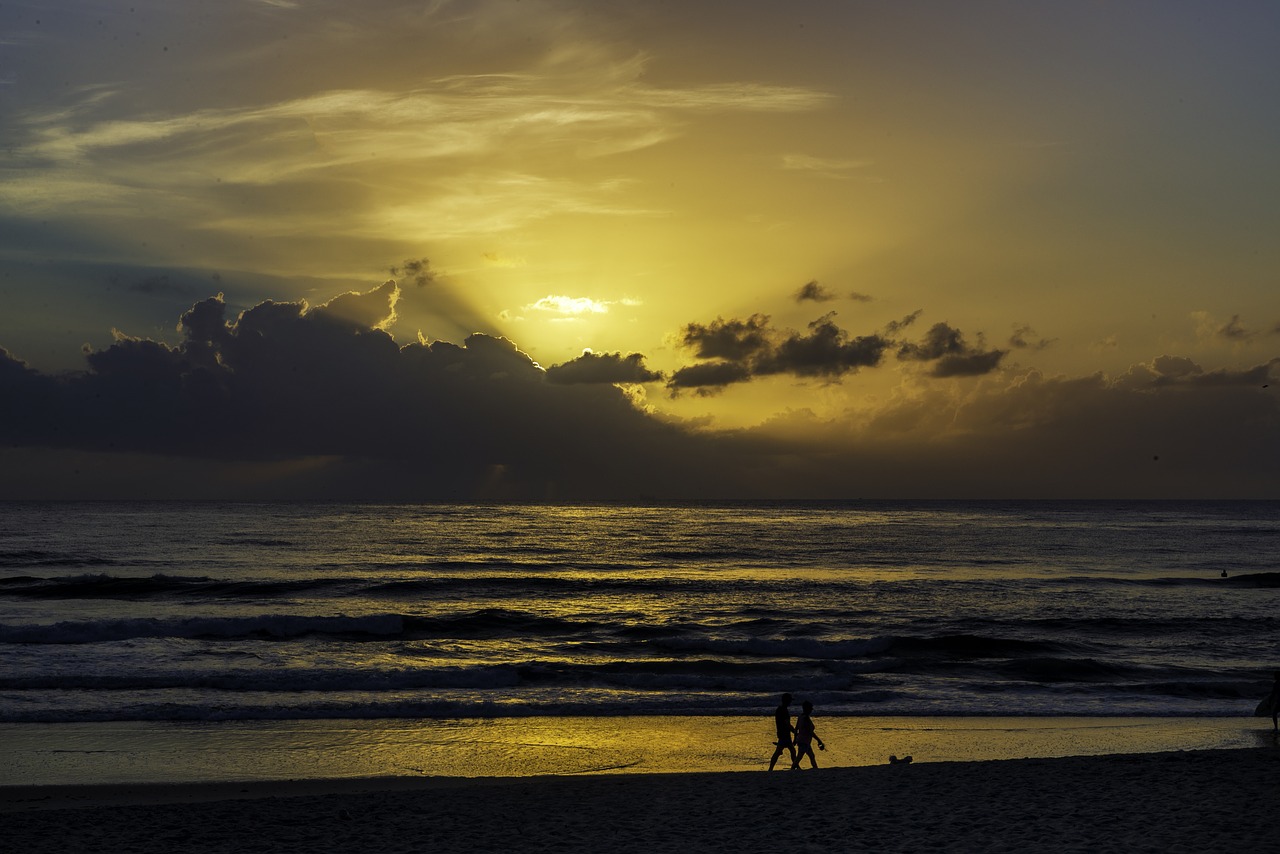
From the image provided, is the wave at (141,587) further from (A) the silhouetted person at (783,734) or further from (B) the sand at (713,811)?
(A) the silhouetted person at (783,734)

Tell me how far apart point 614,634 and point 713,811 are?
22679mm

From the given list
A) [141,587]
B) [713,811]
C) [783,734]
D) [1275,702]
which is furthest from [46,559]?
[1275,702]

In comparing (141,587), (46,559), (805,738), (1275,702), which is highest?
(1275,702)

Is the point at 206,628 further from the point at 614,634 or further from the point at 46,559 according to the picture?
the point at 46,559

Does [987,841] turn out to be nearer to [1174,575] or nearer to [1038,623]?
[1038,623]

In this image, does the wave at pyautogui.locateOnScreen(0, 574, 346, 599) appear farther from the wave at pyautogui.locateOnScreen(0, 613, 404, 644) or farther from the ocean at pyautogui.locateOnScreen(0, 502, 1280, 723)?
the wave at pyautogui.locateOnScreen(0, 613, 404, 644)

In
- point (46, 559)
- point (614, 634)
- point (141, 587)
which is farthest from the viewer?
point (46, 559)

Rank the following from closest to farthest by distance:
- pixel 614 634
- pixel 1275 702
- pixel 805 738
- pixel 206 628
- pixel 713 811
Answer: pixel 713 811 < pixel 805 738 < pixel 1275 702 < pixel 206 628 < pixel 614 634

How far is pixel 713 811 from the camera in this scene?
1456 cm

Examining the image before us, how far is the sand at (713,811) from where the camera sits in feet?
42.8

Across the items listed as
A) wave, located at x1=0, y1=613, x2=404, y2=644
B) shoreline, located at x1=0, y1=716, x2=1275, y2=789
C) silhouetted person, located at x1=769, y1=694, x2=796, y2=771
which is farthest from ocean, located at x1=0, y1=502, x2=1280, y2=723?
silhouetted person, located at x1=769, y1=694, x2=796, y2=771

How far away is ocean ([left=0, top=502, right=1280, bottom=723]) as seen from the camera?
2462 centimetres

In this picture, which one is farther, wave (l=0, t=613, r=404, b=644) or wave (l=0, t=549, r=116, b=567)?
wave (l=0, t=549, r=116, b=567)

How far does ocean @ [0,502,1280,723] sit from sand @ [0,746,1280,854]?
254 inches
